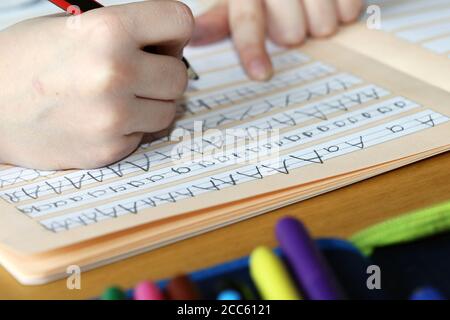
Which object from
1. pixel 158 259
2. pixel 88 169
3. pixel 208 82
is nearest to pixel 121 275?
pixel 158 259

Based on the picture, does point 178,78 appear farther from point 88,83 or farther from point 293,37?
point 293,37

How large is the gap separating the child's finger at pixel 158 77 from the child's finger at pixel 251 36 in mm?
139

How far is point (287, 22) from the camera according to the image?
771 millimetres

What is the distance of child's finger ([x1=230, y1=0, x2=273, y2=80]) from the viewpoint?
706 millimetres

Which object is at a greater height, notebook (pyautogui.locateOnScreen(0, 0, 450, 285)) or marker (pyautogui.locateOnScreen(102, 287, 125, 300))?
marker (pyautogui.locateOnScreen(102, 287, 125, 300))

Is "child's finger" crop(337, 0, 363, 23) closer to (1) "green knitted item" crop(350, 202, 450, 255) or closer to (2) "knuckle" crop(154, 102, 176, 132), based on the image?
(2) "knuckle" crop(154, 102, 176, 132)

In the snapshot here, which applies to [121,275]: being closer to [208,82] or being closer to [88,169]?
[88,169]

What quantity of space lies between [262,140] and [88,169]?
14cm

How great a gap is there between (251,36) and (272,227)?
0.34 m

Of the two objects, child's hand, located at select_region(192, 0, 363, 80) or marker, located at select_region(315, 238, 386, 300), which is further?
child's hand, located at select_region(192, 0, 363, 80)

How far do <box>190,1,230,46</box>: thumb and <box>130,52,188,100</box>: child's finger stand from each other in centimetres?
21

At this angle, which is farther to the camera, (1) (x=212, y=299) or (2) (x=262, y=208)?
(2) (x=262, y=208)

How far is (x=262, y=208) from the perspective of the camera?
0.48 meters

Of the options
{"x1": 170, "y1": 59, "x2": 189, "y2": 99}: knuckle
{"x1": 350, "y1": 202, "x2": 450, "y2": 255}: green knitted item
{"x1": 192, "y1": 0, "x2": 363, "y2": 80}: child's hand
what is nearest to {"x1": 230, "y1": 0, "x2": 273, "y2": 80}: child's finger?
{"x1": 192, "y1": 0, "x2": 363, "y2": 80}: child's hand
